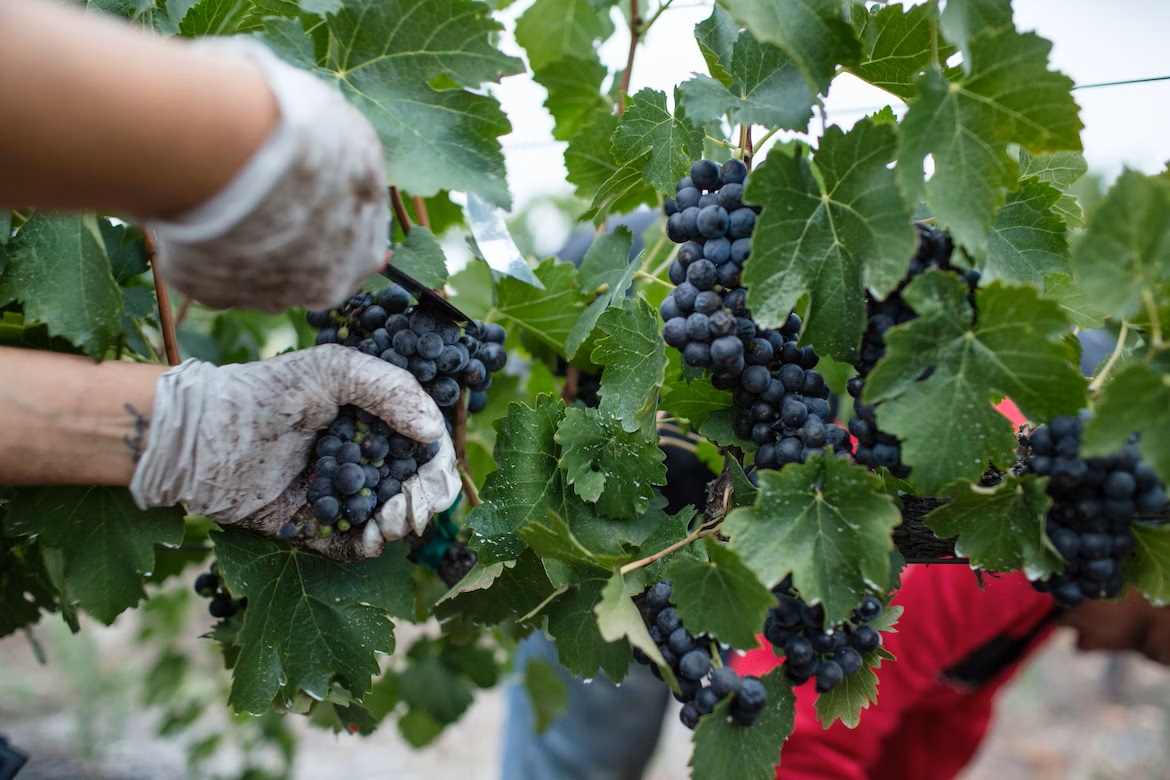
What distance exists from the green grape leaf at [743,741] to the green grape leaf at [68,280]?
72cm

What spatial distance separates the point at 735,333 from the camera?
80 centimetres

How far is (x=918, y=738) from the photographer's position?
216 cm

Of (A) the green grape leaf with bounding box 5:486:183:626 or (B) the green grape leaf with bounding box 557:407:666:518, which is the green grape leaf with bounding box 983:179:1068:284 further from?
(A) the green grape leaf with bounding box 5:486:183:626

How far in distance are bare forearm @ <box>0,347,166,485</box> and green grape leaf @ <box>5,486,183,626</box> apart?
0.25 ft

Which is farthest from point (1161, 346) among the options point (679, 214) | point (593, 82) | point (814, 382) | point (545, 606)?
point (593, 82)

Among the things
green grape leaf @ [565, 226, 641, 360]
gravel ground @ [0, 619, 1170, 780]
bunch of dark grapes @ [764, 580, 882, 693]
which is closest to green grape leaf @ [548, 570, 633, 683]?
bunch of dark grapes @ [764, 580, 882, 693]

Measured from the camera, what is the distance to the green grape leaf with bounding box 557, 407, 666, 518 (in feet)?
2.97

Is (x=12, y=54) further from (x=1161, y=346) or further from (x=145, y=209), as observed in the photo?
(x=1161, y=346)

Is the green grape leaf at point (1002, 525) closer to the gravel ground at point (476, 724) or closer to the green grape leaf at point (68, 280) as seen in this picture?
the green grape leaf at point (68, 280)

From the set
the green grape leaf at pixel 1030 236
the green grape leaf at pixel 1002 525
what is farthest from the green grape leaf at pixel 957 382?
the green grape leaf at pixel 1030 236

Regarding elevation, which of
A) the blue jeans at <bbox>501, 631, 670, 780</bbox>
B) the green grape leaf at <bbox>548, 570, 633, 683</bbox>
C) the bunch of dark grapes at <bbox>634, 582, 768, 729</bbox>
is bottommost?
the blue jeans at <bbox>501, 631, 670, 780</bbox>

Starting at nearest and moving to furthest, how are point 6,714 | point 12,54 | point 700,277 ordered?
point 12,54 → point 700,277 → point 6,714

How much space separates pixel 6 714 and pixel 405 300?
4.26m

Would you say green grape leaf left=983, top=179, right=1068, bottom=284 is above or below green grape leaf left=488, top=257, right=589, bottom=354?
above
